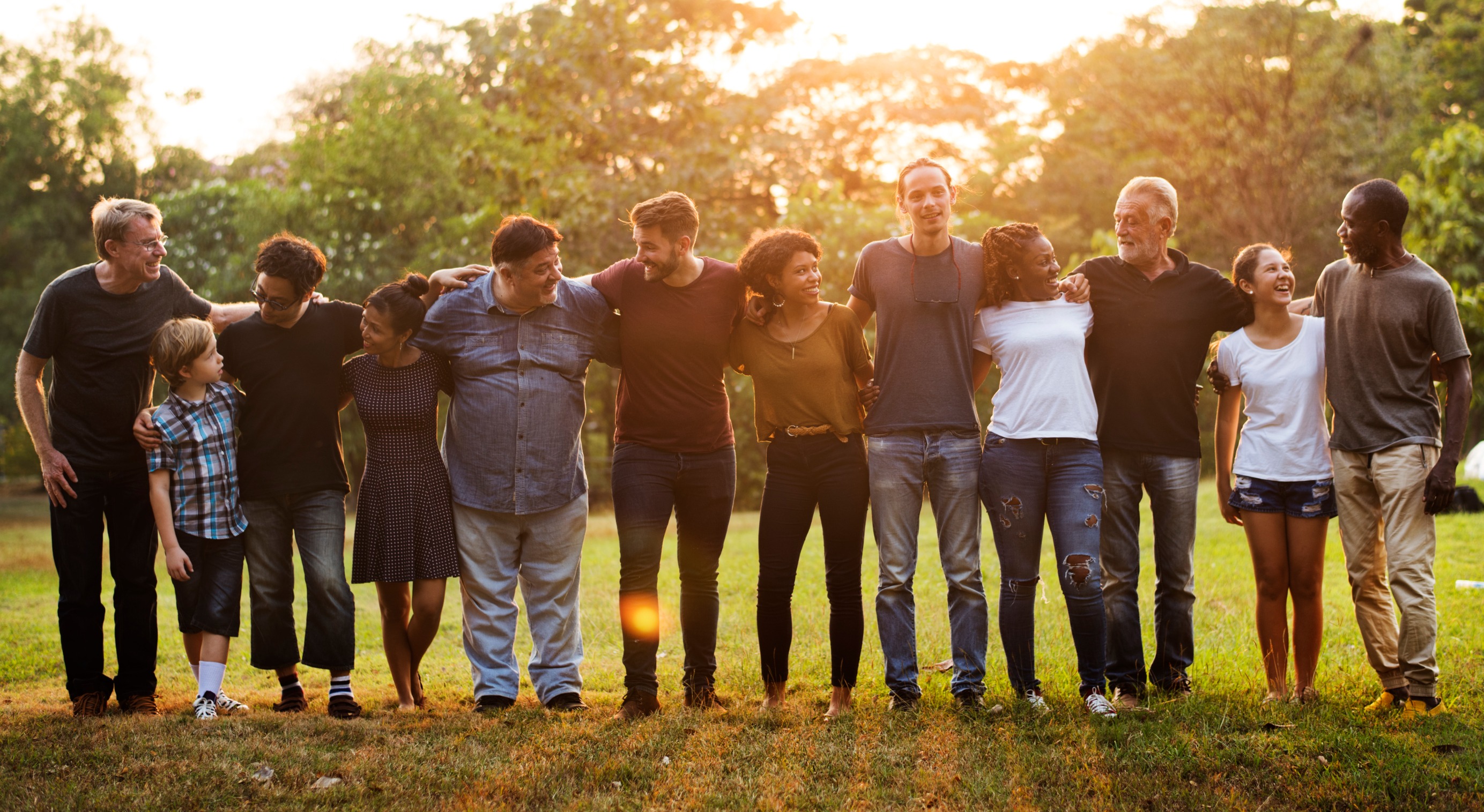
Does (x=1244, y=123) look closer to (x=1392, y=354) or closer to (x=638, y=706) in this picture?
(x=1392, y=354)

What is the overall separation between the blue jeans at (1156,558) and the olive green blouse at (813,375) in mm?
1166

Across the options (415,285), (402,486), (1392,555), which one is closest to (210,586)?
(402,486)

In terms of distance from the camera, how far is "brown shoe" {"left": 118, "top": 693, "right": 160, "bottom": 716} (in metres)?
5.36

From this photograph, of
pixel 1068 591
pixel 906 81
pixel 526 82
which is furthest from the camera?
pixel 906 81

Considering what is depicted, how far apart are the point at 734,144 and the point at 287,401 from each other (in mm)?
13481

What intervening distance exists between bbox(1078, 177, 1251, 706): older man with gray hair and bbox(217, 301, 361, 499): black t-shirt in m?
3.49

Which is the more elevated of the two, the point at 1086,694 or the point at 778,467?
the point at 778,467

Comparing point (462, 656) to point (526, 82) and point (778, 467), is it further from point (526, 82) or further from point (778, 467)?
point (526, 82)

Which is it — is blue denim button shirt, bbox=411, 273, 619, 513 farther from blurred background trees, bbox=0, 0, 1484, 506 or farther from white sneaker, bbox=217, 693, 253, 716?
blurred background trees, bbox=0, 0, 1484, 506

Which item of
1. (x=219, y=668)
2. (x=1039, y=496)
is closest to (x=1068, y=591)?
(x=1039, y=496)

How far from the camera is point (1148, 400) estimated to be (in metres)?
5.07

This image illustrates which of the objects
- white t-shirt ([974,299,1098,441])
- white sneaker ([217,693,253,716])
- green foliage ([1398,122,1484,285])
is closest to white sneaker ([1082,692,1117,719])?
white t-shirt ([974,299,1098,441])

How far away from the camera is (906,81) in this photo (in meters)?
27.5

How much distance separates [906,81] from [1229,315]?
23641 millimetres
